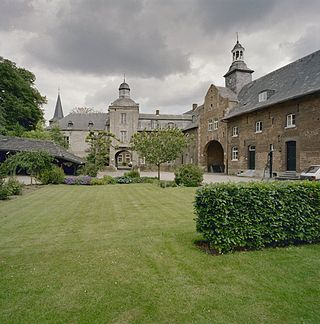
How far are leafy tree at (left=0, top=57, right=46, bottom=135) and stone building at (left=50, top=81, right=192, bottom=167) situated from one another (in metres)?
9.65

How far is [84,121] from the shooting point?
159ft

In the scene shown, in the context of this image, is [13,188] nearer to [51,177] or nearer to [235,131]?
[51,177]

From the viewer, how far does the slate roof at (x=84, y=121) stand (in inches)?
1875

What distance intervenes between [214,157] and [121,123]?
16.2 meters

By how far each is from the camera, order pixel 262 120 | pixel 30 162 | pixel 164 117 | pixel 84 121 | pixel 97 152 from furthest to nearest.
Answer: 1. pixel 84 121
2. pixel 164 117
3. pixel 97 152
4. pixel 262 120
5. pixel 30 162

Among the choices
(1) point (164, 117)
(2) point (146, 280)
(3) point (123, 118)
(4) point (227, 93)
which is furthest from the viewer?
(1) point (164, 117)

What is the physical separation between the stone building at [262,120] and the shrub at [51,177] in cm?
1767

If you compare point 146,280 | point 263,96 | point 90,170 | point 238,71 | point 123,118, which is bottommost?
point 146,280

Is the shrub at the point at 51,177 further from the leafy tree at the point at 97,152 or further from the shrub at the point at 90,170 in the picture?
the leafy tree at the point at 97,152

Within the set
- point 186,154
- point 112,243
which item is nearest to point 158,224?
point 112,243

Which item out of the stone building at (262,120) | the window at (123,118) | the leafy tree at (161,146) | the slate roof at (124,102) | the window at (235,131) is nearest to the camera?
the stone building at (262,120)

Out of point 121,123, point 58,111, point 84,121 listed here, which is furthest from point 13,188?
point 58,111

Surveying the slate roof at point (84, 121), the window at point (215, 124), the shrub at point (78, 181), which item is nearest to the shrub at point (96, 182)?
the shrub at point (78, 181)

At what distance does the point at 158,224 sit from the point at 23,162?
15658 mm
